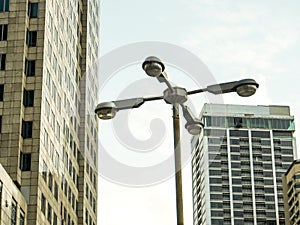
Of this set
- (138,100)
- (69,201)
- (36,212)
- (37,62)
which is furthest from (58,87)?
(138,100)

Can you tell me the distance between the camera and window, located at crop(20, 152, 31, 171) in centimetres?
7725

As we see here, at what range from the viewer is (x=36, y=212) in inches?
2955

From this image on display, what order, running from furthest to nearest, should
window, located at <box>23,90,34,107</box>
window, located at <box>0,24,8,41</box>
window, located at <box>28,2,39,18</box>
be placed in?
window, located at <box>28,2,39,18</box>
window, located at <box>0,24,8,41</box>
window, located at <box>23,90,34,107</box>

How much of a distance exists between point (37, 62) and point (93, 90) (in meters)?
30.5

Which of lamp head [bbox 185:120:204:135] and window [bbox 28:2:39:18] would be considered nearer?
lamp head [bbox 185:120:204:135]

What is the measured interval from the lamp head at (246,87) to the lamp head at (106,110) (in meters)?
3.26

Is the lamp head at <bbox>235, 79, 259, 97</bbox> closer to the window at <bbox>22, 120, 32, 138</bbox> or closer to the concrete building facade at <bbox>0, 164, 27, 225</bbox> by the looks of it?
the concrete building facade at <bbox>0, 164, 27, 225</bbox>

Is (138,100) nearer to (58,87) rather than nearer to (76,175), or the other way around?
(58,87)

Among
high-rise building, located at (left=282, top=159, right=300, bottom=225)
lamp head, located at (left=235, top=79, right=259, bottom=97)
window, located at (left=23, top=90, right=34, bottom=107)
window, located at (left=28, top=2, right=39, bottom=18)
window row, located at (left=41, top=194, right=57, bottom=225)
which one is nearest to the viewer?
lamp head, located at (left=235, top=79, right=259, bottom=97)

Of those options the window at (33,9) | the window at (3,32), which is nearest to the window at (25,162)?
the window at (3,32)

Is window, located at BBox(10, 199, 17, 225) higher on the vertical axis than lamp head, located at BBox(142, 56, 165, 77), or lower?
higher

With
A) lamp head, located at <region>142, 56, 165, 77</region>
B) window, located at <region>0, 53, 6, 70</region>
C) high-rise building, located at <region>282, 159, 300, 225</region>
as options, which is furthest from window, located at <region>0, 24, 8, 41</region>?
high-rise building, located at <region>282, 159, 300, 225</region>

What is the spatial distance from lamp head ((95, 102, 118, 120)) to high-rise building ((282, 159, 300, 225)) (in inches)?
6371

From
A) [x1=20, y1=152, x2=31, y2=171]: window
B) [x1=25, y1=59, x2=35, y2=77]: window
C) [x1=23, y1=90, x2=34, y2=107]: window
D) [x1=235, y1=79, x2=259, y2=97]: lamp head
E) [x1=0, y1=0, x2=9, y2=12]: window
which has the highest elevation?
[x1=0, y1=0, x2=9, y2=12]: window
